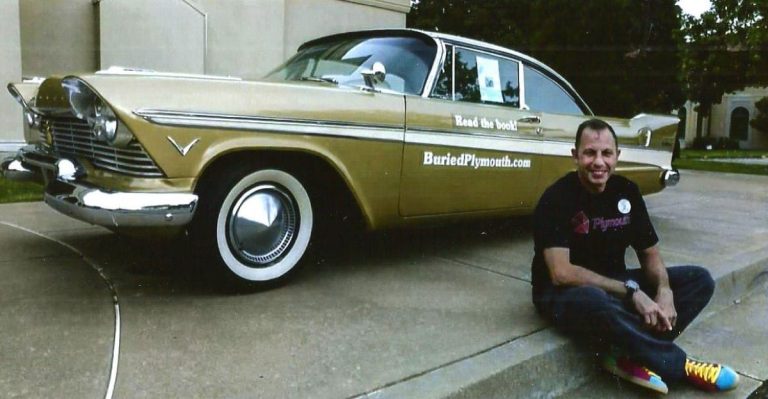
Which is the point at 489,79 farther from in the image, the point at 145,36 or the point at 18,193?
the point at 145,36

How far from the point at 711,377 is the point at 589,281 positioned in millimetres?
676

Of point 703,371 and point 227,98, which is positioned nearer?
point 703,371

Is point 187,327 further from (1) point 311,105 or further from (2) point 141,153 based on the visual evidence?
(1) point 311,105

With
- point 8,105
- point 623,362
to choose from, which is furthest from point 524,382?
point 8,105

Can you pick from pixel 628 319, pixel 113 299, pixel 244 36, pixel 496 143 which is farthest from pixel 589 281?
pixel 244 36

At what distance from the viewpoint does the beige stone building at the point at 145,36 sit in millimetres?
8047

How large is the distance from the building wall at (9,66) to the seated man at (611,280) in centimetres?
747

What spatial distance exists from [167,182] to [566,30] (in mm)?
21159

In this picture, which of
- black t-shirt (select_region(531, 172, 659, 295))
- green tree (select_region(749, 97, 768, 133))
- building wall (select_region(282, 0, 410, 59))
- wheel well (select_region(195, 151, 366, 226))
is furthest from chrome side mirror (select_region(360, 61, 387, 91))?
green tree (select_region(749, 97, 768, 133))

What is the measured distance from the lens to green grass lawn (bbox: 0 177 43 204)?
242 inches

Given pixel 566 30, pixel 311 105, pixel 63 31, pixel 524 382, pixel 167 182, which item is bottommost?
pixel 524 382

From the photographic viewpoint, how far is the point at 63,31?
8.77 metres

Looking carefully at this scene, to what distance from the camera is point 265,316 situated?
117 inches

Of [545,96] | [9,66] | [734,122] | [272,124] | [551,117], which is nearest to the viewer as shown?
[272,124]
